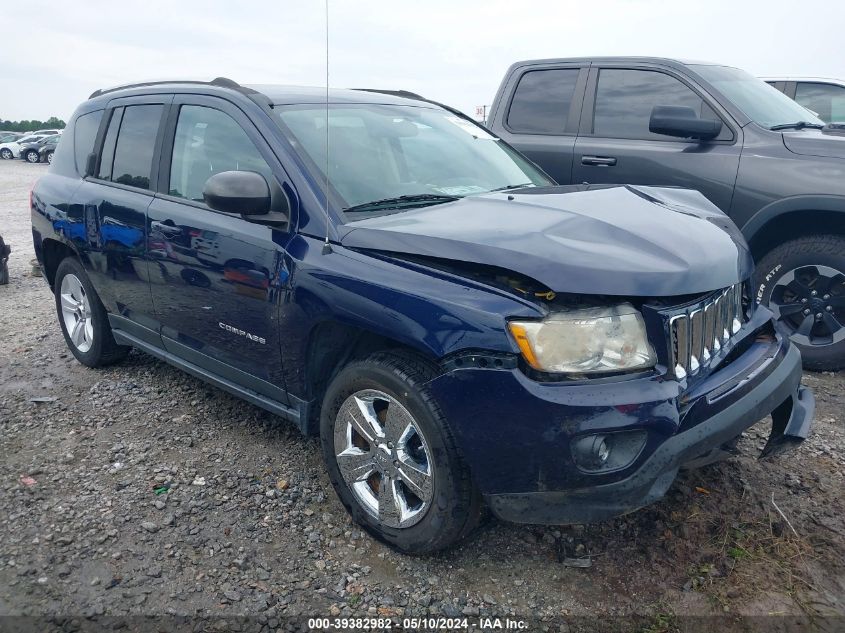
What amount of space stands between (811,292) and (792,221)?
1.56 ft

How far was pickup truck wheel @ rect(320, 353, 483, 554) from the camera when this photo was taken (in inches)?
91.9

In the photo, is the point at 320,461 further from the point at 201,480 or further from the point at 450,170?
the point at 450,170

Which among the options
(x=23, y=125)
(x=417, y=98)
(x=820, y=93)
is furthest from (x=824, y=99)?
(x=23, y=125)

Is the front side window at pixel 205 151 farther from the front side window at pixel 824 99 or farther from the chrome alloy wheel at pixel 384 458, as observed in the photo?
the front side window at pixel 824 99

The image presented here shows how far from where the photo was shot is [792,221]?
437cm

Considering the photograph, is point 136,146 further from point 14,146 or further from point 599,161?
point 14,146

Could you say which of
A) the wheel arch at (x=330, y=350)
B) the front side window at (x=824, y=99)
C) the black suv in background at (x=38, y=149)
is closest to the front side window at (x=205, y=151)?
the wheel arch at (x=330, y=350)

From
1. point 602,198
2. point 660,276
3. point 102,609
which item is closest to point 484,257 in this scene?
point 660,276

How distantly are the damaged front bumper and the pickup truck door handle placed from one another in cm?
291

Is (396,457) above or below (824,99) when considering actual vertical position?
below

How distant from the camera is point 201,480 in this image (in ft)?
10.5

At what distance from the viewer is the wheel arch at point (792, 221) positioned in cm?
409

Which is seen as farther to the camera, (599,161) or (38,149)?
(38,149)

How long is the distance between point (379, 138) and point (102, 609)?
228 centimetres
